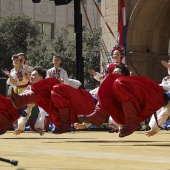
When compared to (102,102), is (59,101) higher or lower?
lower

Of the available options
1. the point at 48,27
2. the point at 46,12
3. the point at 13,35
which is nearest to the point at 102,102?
the point at 13,35

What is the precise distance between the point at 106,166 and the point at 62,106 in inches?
152

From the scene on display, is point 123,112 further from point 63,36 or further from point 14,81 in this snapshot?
point 63,36

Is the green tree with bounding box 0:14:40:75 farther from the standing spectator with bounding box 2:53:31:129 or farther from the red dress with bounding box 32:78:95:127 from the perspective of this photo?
the red dress with bounding box 32:78:95:127

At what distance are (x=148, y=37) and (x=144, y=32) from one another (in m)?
0.26

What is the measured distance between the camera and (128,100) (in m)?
8.66

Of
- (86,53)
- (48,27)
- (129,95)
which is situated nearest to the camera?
(129,95)

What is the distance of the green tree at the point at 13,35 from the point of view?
47.5m

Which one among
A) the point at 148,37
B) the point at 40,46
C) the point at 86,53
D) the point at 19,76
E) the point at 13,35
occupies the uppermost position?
the point at 148,37

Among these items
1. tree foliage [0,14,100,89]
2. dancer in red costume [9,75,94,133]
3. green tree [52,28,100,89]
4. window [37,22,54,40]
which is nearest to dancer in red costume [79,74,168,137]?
dancer in red costume [9,75,94,133]

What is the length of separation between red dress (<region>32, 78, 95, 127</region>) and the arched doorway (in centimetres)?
1029

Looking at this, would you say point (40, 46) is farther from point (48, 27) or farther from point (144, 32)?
point (144, 32)

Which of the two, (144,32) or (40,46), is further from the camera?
(40,46)

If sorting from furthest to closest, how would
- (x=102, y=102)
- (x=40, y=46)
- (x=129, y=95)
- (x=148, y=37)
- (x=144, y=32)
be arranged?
(x=40, y=46)
(x=148, y=37)
(x=144, y=32)
(x=102, y=102)
(x=129, y=95)
